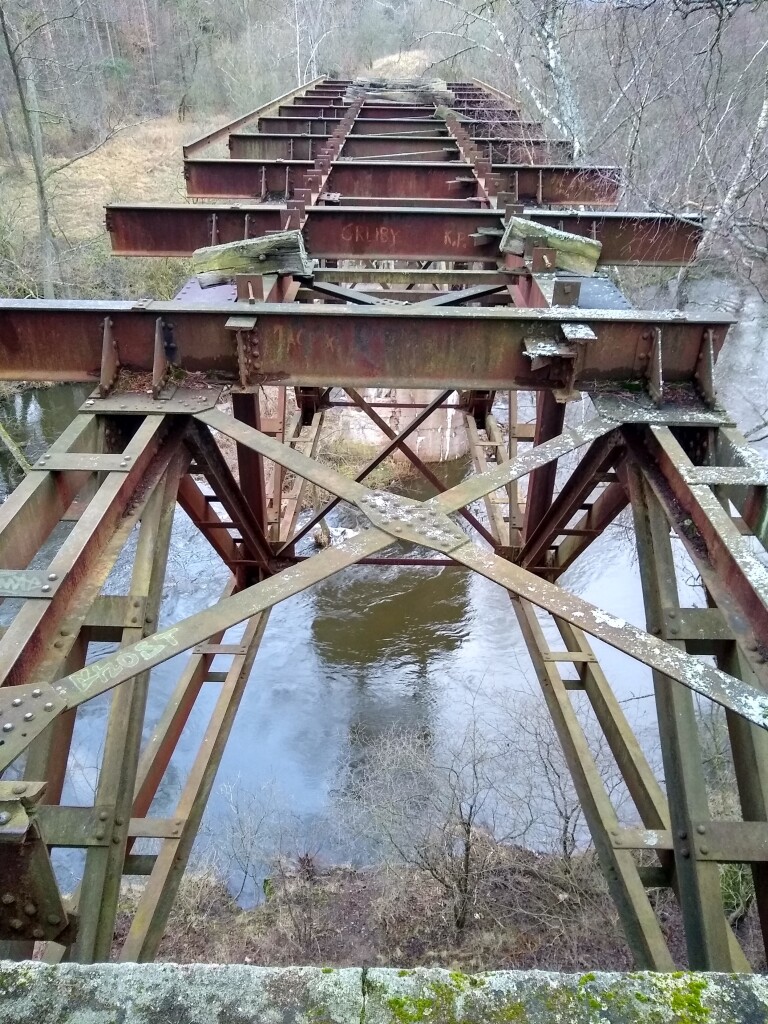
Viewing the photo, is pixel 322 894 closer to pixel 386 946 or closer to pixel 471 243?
pixel 386 946

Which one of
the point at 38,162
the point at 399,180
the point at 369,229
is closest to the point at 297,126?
the point at 399,180

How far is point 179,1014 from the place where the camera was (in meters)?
1.34

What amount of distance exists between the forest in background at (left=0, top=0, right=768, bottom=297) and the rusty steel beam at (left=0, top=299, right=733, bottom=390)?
18.0ft

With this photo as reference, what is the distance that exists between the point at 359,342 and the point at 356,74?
36.1 metres

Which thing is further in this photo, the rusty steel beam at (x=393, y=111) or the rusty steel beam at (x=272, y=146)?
the rusty steel beam at (x=393, y=111)

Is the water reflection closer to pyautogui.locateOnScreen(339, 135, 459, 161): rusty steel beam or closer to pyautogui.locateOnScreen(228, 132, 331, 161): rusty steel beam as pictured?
pyautogui.locateOnScreen(228, 132, 331, 161): rusty steel beam

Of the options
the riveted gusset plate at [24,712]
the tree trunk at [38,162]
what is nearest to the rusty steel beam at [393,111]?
the tree trunk at [38,162]

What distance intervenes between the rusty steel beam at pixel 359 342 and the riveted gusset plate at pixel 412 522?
1.00m

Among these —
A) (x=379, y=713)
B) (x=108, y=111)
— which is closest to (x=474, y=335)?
(x=379, y=713)

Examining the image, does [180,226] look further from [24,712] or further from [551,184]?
[24,712]

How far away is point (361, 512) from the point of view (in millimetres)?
3111

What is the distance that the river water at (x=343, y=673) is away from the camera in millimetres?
10219

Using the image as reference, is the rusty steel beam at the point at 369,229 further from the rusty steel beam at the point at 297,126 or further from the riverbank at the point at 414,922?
the riverbank at the point at 414,922

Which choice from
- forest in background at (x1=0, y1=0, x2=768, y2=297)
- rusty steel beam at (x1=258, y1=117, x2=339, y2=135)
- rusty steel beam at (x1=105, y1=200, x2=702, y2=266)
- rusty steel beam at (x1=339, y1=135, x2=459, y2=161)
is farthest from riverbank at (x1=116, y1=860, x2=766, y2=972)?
rusty steel beam at (x1=258, y1=117, x2=339, y2=135)
